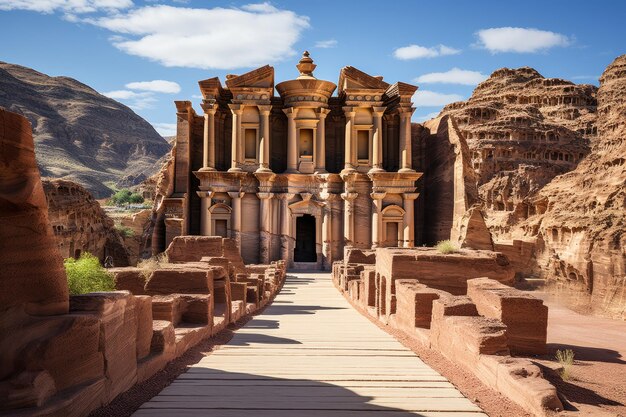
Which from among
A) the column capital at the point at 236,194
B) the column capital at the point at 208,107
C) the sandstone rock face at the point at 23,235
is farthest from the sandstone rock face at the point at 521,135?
the sandstone rock face at the point at 23,235

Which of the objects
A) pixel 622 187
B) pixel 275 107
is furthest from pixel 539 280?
pixel 275 107

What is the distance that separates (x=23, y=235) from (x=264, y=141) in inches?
1098

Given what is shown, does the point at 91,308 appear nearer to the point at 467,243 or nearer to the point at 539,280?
the point at 467,243

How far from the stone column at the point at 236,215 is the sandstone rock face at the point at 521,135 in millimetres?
28783

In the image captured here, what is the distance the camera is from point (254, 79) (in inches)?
1260

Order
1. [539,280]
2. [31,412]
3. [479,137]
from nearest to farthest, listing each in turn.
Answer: [31,412]
[539,280]
[479,137]

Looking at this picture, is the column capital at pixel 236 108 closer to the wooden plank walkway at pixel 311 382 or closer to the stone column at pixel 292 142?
the stone column at pixel 292 142

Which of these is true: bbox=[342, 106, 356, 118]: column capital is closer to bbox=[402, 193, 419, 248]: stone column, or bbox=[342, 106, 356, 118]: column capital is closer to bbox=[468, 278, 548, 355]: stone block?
bbox=[402, 193, 419, 248]: stone column

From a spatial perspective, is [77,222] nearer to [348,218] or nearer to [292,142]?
[292,142]

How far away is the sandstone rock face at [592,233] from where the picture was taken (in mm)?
20766

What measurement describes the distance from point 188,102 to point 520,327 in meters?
28.8

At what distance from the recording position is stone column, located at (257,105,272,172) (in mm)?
31906

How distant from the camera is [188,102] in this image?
3266 centimetres

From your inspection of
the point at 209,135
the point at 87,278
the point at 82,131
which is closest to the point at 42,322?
the point at 87,278
